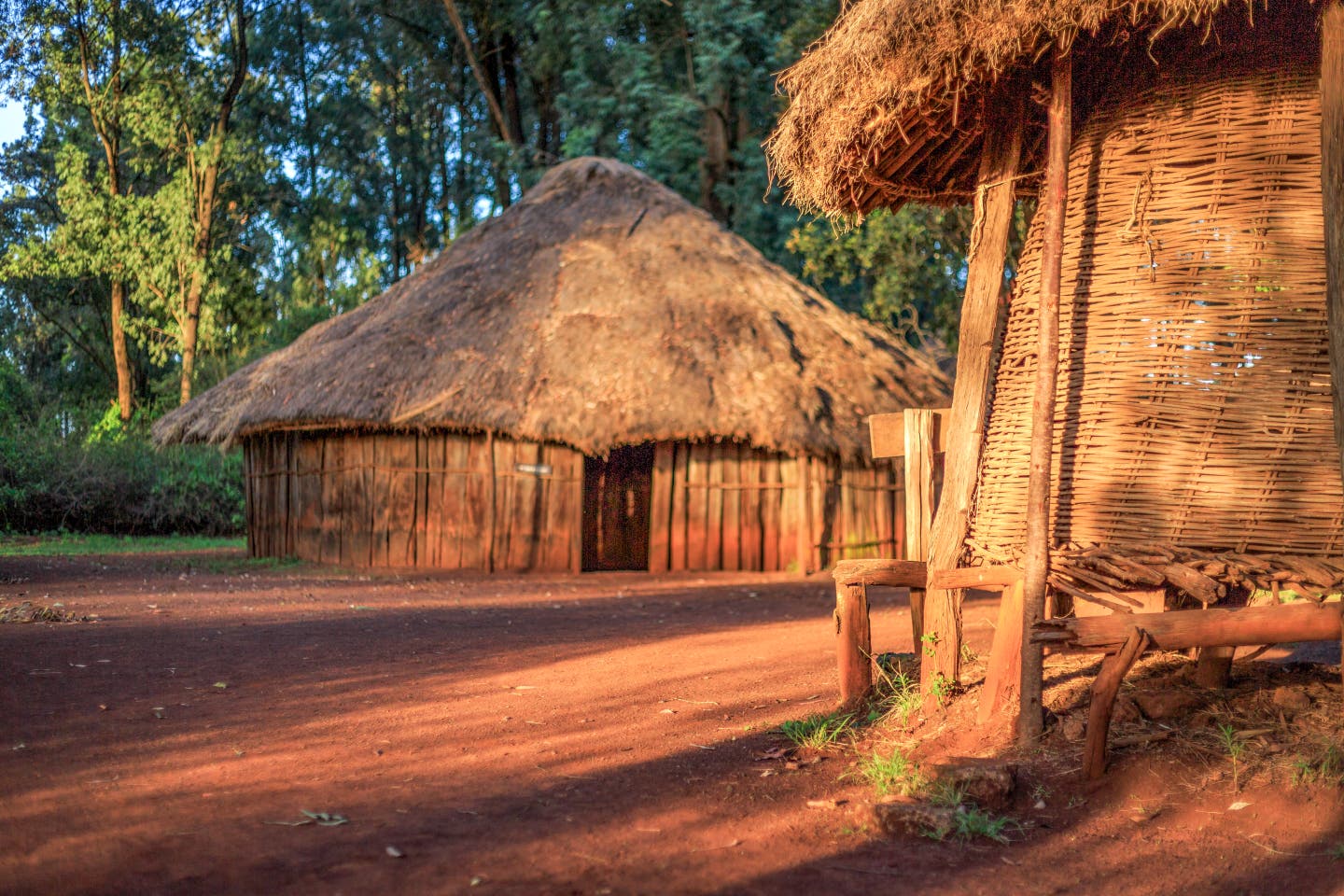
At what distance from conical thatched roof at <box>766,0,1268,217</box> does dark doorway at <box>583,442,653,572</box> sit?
431 inches

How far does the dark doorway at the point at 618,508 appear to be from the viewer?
16125 mm

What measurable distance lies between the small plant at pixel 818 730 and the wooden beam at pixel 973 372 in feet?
1.23

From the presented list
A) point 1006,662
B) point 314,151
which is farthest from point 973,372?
point 314,151

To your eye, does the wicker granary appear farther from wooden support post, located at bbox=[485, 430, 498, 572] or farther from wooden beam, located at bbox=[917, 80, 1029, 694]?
wooden beam, located at bbox=[917, 80, 1029, 694]

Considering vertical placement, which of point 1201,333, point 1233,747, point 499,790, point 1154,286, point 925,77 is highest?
point 925,77

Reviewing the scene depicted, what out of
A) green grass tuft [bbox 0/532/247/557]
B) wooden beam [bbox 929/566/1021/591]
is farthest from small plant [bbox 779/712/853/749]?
green grass tuft [bbox 0/532/247/557]

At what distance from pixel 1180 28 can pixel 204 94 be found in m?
24.8

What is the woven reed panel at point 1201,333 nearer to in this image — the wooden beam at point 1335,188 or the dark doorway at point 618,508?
the wooden beam at point 1335,188

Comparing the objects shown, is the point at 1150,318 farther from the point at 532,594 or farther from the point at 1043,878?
the point at 532,594

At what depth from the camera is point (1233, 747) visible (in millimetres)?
3773

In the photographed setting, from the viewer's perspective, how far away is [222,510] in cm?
2170

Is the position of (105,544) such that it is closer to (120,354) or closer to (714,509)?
(120,354)

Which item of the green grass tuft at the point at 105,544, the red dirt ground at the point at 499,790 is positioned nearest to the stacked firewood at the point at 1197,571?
the red dirt ground at the point at 499,790

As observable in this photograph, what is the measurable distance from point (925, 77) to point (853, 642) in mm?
2210
